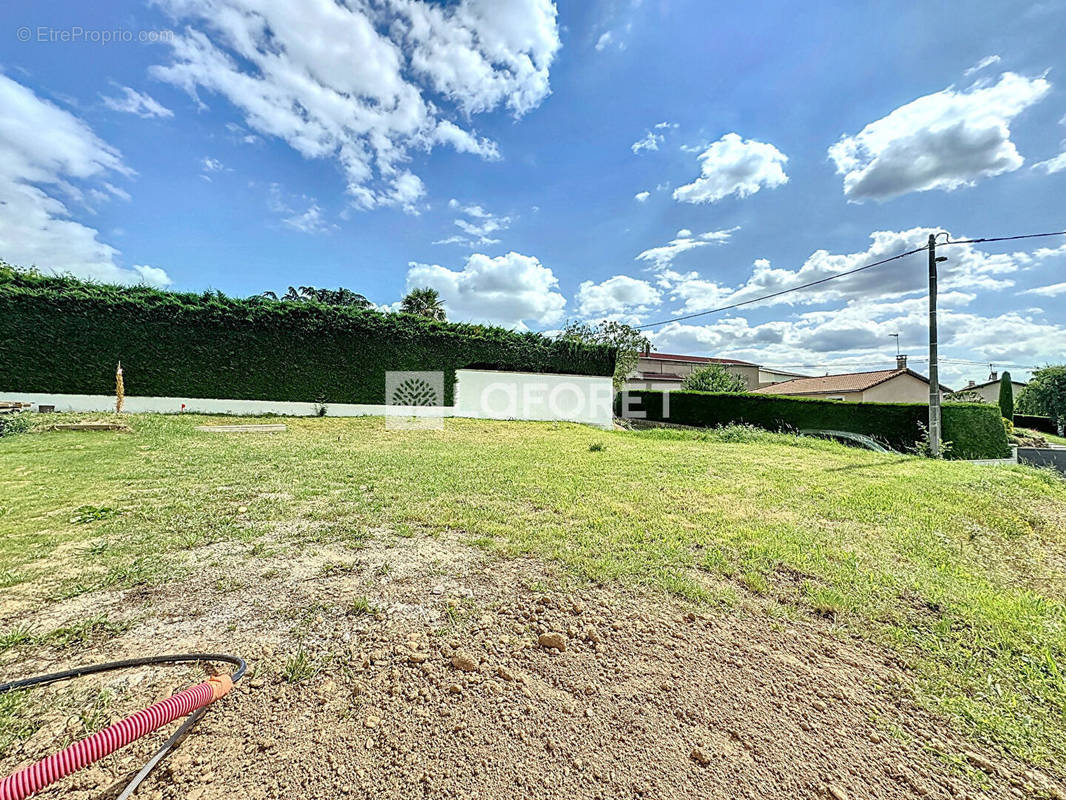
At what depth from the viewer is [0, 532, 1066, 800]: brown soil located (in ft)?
4.17

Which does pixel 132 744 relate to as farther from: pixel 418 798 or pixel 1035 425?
pixel 1035 425

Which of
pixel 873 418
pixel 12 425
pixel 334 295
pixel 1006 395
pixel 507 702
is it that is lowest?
pixel 507 702

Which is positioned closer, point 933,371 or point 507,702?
point 507,702

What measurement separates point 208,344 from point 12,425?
4.21 meters

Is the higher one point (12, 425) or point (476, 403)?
point (476, 403)

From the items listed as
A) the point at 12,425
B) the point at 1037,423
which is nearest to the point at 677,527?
the point at 12,425

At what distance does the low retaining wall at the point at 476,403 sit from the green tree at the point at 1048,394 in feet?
96.5

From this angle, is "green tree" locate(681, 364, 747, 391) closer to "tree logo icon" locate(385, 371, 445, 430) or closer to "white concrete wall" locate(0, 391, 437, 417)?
"tree logo icon" locate(385, 371, 445, 430)

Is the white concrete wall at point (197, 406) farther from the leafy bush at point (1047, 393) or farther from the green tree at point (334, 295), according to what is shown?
the leafy bush at point (1047, 393)

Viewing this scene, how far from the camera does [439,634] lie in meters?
2.03

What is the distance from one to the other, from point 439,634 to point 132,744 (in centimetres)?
112

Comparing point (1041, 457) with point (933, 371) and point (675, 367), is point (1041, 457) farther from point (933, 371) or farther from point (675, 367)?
point (675, 367)

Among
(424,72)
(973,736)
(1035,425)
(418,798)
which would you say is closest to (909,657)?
(973,736)

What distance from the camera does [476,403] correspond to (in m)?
13.9
